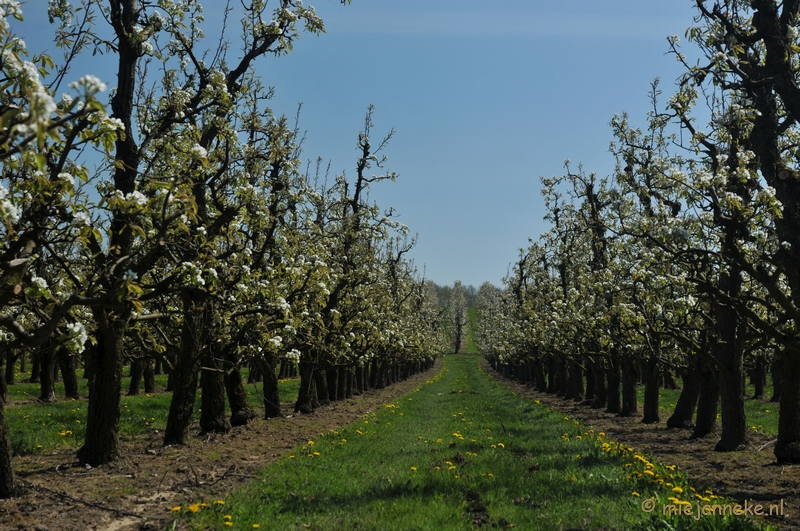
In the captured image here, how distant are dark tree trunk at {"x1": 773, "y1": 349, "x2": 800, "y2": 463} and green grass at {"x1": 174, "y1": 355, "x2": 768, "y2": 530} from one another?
3484 mm

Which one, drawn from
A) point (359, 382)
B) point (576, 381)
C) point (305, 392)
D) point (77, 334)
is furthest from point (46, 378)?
point (576, 381)

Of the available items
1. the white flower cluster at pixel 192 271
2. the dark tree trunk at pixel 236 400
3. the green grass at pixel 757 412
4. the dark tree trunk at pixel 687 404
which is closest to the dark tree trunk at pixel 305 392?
the dark tree trunk at pixel 236 400

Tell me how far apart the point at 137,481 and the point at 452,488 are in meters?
5.67

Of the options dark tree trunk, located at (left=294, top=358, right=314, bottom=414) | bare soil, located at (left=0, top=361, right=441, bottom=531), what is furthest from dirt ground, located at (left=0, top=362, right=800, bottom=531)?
dark tree trunk, located at (left=294, top=358, right=314, bottom=414)

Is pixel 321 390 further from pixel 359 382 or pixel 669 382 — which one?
pixel 669 382

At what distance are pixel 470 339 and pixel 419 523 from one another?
563 ft

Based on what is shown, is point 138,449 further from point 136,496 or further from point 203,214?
point 203,214

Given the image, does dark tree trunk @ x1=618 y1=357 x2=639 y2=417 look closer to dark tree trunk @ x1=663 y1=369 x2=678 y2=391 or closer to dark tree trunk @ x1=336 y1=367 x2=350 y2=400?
dark tree trunk @ x1=336 y1=367 x2=350 y2=400

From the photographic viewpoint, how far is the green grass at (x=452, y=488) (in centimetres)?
796

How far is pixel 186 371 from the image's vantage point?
545 inches

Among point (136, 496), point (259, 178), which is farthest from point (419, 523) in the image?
point (259, 178)

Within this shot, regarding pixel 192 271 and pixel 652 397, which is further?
pixel 652 397

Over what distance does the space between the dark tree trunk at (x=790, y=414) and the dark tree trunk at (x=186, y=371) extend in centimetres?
1353

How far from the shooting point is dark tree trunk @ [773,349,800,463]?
1265 cm
